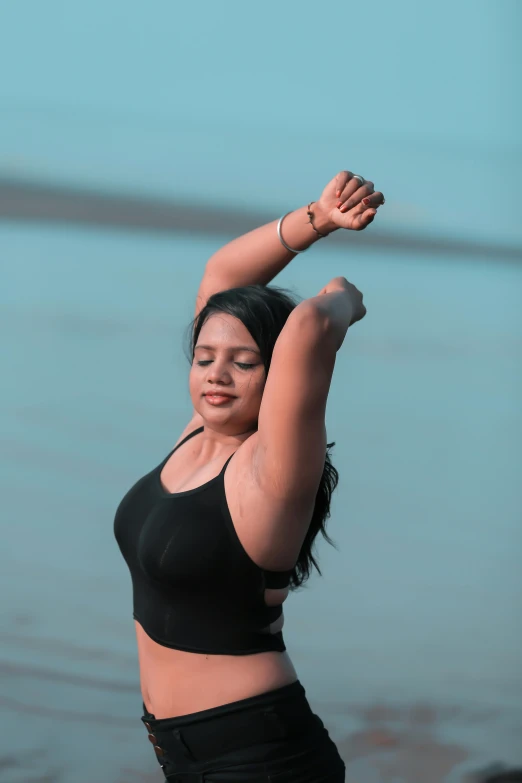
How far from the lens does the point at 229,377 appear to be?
1513mm

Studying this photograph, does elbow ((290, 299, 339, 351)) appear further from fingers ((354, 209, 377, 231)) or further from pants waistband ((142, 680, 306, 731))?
pants waistband ((142, 680, 306, 731))

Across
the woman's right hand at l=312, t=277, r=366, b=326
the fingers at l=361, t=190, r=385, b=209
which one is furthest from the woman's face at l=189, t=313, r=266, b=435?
the fingers at l=361, t=190, r=385, b=209

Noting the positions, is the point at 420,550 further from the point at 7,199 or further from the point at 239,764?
the point at 7,199

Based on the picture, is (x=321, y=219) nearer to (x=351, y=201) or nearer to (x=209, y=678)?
(x=351, y=201)

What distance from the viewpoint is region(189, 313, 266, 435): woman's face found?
151cm

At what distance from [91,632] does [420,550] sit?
43.4 inches

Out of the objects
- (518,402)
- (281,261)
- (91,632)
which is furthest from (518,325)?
(281,261)

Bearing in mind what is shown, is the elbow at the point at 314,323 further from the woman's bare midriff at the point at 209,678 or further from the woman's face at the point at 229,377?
the woman's bare midriff at the point at 209,678

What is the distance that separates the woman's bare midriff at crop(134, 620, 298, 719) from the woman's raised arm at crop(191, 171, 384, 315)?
0.60 metres

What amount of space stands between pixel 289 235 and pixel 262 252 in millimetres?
62

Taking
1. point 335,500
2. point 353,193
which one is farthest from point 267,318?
point 335,500

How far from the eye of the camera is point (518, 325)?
5797 mm

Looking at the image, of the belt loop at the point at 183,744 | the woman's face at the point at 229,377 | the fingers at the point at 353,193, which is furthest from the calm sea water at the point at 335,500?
the fingers at the point at 353,193

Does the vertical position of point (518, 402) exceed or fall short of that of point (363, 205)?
it exceeds it
